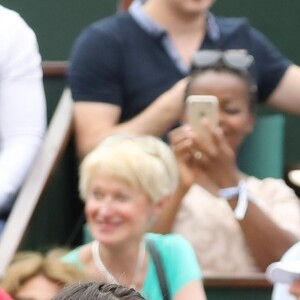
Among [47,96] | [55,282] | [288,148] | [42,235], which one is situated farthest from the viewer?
[288,148]

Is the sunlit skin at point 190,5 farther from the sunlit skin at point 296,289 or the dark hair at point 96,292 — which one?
the dark hair at point 96,292

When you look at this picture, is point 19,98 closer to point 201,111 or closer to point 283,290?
point 201,111

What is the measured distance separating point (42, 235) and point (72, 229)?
0.88 ft

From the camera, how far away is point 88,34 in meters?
4.36

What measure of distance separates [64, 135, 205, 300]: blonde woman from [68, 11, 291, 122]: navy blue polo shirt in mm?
664

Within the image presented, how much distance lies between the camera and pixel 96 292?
1.99 metres

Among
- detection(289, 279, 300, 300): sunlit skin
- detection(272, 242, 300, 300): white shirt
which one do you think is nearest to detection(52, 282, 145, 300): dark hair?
detection(289, 279, 300, 300): sunlit skin

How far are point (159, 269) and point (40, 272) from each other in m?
0.46

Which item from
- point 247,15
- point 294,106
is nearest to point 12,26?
point 294,106

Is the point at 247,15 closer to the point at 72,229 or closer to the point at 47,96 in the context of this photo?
the point at 47,96

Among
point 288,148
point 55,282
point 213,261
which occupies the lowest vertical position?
point 288,148

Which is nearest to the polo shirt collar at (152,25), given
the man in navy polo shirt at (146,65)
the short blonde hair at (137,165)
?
the man in navy polo shirt at (146,65)

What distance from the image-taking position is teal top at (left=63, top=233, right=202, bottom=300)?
3.53 metres

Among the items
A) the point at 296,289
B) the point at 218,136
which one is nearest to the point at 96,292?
the point at 296,289
